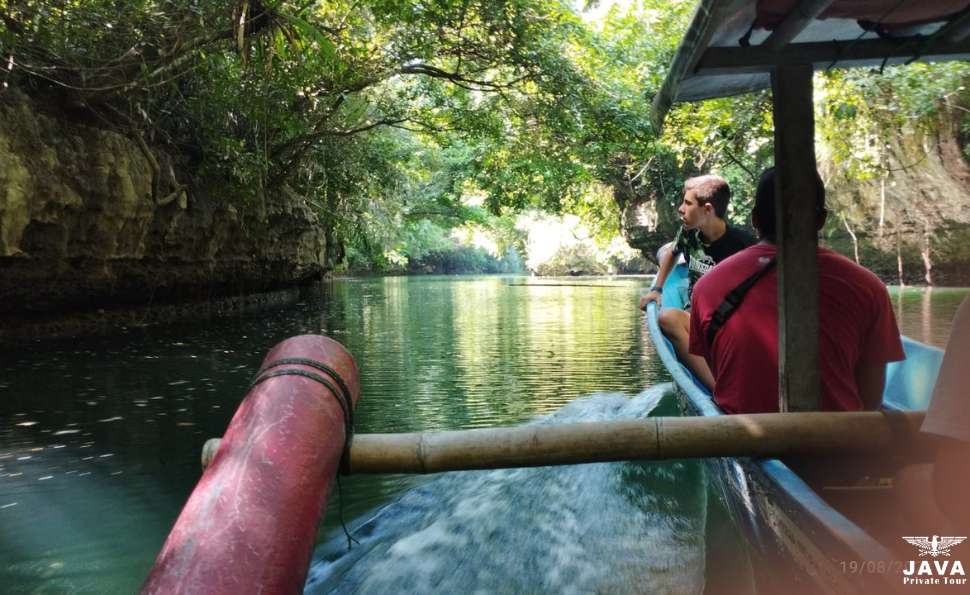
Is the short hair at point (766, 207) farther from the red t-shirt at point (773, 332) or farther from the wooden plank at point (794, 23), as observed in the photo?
the wooden plank at point (794, 23)

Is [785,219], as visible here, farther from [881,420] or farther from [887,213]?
[887,213]

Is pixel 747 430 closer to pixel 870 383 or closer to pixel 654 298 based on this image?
pixel 870 383

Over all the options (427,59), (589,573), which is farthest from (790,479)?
(427,59)

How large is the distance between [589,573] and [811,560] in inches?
58.4

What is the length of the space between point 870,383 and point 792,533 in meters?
0.97

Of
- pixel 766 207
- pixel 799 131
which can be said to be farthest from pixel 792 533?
pixel 799 131

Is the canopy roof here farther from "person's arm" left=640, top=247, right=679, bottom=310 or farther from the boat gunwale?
"person's arm" left=640, top=247, right=679, bottom=310

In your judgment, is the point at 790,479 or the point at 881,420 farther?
the point at 881,420

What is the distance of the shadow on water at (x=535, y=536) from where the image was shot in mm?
3104

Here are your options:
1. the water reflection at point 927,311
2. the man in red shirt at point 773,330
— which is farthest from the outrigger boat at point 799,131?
the water reflection at point 927,311

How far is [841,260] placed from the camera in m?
2.68

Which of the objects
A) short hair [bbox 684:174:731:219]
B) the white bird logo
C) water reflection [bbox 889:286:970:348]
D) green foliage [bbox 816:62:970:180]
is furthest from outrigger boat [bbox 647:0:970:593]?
green foliage [bbox 816:62:970:180]

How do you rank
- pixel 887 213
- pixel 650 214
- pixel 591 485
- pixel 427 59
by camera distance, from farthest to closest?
pixel 650 214
pixel 887 213
pixel 427 59
pixel 591 485

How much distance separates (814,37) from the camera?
8.66 ft
